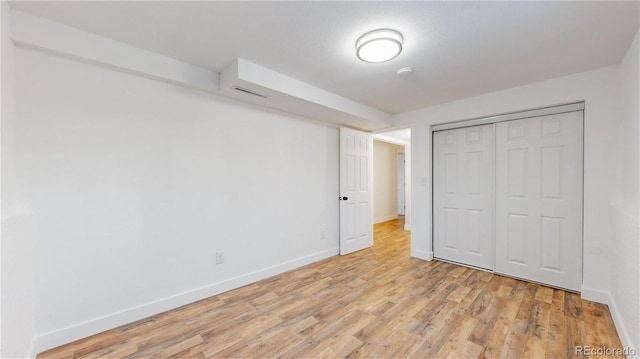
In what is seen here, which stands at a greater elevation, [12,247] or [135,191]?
[135,191]

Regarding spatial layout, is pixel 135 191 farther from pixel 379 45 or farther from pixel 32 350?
pixel 379 45

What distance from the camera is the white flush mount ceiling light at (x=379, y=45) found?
6.06 feet

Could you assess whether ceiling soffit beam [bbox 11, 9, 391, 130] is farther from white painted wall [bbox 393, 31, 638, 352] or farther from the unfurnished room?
white painted wall [bbox 393, 31, 638, 352]

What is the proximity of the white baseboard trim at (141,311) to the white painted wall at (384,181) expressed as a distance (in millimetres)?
4181

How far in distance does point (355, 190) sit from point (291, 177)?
4.24ft

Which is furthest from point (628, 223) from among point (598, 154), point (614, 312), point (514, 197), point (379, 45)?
point (379, 45)

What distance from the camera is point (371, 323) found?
2.12 metres

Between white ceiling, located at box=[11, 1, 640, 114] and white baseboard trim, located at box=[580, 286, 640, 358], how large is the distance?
2.14 meters

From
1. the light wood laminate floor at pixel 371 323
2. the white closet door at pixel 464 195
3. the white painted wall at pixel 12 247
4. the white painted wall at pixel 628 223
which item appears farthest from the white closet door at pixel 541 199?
the white painted wall at pixel 12 247

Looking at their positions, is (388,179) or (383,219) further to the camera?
(388,179)

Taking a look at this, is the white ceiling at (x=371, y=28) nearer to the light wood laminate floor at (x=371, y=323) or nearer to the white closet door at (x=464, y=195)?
the white closet door at (x=464, y=195)

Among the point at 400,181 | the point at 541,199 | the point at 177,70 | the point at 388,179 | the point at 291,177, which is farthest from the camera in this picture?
the point at 400,181

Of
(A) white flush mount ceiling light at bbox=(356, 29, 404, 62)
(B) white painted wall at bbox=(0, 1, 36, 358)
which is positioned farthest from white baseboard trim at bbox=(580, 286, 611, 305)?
(B) white painted wall at bbox=(0, 1, 36, 358)

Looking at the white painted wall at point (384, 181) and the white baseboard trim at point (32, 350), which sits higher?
the white painted wall at point (384, 181)
